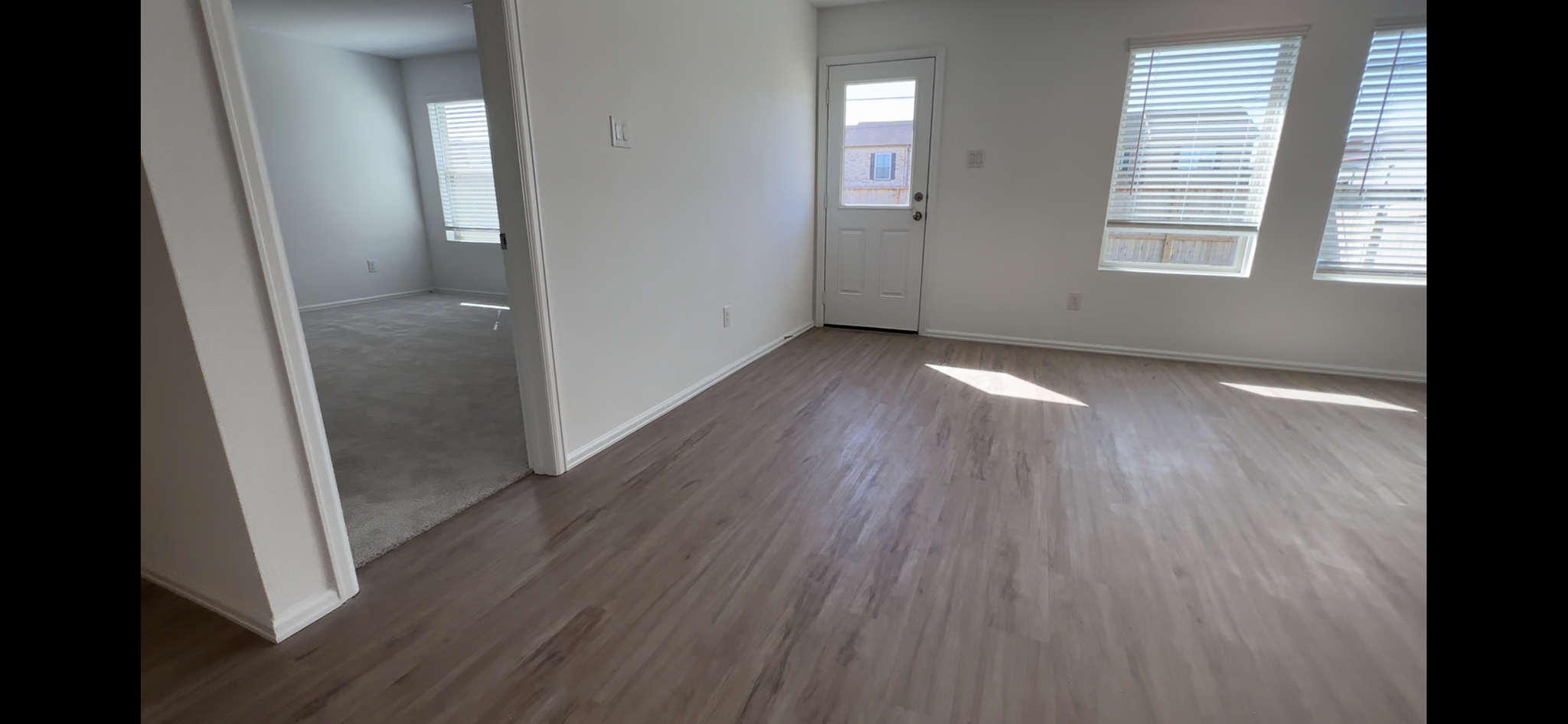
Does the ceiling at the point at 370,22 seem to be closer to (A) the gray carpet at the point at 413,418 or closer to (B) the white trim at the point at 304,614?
(A) the gray carpet at the point at 413,418

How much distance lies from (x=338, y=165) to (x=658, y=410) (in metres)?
5.01

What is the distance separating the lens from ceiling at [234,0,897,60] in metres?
4.23

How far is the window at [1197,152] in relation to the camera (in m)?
3.52

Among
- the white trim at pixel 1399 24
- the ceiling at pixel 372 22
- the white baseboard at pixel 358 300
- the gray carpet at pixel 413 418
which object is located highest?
the ceiling at pixel 372 22

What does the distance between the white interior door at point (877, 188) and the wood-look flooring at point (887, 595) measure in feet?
6.53

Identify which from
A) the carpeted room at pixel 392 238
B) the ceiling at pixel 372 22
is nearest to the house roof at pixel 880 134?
the ceiling at pixel 372 22

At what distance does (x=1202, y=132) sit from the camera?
3.67 metres

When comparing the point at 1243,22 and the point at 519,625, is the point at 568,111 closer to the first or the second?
the point at 519,625

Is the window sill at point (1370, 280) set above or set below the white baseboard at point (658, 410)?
above

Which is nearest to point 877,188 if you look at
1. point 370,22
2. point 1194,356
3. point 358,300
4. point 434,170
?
point 1194,356

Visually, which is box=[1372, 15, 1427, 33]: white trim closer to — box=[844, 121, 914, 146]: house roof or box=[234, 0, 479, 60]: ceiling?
box=[844, 121, 914, 146]: house roof
